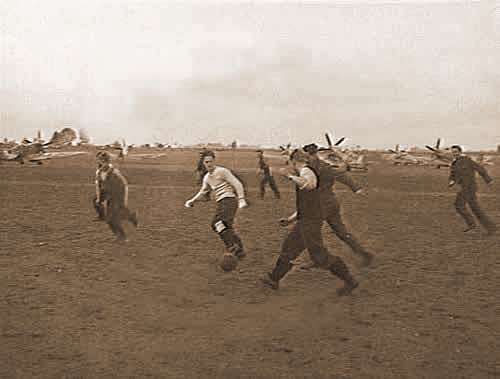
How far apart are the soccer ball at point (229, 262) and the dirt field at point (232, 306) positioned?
107mm

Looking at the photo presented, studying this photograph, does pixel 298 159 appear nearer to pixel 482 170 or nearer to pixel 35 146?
pixel 482 170

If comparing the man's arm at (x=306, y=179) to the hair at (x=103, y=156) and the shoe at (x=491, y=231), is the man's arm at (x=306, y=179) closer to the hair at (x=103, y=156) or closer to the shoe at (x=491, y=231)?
the hair at (x=103, y=156)

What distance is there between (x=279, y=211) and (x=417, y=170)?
138 inches

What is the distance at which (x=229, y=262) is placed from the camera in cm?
546

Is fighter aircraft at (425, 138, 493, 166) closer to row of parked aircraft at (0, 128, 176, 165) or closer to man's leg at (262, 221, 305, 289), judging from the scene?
man's leg at (262, 221, 305, 289)

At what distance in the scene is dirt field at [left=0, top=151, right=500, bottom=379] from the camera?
3.42 meters

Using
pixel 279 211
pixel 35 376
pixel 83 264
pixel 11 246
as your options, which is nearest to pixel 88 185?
pixel 279 211

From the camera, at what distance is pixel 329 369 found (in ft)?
10.9

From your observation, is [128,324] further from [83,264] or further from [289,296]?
[83,264]

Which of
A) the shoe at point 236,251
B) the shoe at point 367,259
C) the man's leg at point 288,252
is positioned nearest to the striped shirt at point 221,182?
the shoe at point 236,251

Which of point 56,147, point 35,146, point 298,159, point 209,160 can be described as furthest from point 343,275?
point 35,146

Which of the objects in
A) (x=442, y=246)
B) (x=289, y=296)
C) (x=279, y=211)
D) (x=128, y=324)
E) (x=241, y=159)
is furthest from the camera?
(x=279, y=211)

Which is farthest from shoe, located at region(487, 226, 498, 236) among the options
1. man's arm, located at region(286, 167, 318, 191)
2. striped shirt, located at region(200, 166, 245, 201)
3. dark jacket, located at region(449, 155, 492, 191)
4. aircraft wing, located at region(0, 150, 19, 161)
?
aircraft wing, located at region(0, 150, 19, 161)

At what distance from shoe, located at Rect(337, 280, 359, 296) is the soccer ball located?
1.26 metres
